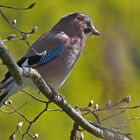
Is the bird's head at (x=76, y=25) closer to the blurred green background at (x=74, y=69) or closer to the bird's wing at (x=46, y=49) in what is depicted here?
the bird's wing at (x=46, y=49)

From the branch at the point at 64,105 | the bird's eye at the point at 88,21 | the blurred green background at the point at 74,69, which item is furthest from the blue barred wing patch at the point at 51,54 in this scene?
the blurred green background at the point at 74,69

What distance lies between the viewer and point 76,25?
230 inches

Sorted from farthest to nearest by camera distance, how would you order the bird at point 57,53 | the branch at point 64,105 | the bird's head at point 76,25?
1. the bird's head at point 76,25
2. the bird at point 57,53
3. the branch at point 64,105

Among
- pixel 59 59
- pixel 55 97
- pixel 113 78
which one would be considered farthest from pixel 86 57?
pixel 113 78

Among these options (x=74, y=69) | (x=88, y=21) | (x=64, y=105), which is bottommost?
(x=74, y=69)

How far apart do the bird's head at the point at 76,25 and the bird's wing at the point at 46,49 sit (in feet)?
0.46

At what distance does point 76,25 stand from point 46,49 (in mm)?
532

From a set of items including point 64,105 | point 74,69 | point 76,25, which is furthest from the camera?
point 74,69

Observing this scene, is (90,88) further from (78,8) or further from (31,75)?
(31,75)

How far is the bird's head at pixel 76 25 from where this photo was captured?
229 inches

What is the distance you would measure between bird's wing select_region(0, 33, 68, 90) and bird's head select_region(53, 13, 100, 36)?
0.46 feet

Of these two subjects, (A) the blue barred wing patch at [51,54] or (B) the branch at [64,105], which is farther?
(A) the blue barred wing patch at [51,54]

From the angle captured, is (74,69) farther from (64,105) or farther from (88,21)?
(64,105)

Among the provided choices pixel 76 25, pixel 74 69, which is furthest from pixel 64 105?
pixel 74 69
